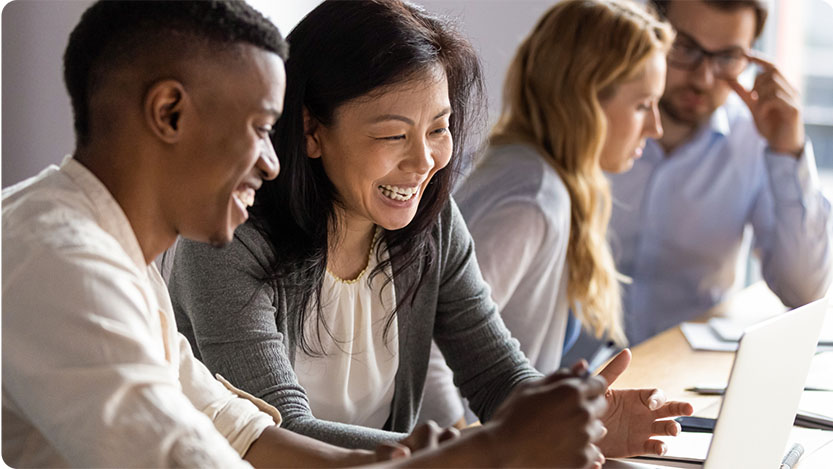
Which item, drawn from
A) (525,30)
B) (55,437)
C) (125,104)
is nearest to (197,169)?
(125,104)

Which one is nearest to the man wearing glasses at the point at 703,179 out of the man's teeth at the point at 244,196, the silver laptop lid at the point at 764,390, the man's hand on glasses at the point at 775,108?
the man's hand on glasses at the point at 775,108

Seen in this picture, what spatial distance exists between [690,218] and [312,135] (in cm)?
159

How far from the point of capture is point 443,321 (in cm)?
145

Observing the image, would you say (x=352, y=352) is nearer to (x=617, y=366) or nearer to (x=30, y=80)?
(x=617, y=366)

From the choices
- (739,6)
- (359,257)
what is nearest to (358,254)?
(359,257)

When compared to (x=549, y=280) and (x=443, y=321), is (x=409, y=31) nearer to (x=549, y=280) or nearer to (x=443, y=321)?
(x=443, y=321)

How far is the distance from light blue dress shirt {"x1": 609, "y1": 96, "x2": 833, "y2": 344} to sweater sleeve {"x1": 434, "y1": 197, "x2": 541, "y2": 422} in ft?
3.72

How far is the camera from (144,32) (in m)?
0.79

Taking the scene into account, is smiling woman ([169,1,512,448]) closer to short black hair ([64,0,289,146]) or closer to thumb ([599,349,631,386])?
thumb ([599,349,631,386])

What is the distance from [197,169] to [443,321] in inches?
28.5

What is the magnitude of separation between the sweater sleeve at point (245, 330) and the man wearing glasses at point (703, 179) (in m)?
1.52

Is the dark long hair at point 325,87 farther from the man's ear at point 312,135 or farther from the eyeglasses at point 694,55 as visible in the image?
the eyeglasses at point 694,55

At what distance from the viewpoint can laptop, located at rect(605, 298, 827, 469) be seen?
35.1 inches

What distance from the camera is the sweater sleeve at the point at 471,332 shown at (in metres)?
1.41
